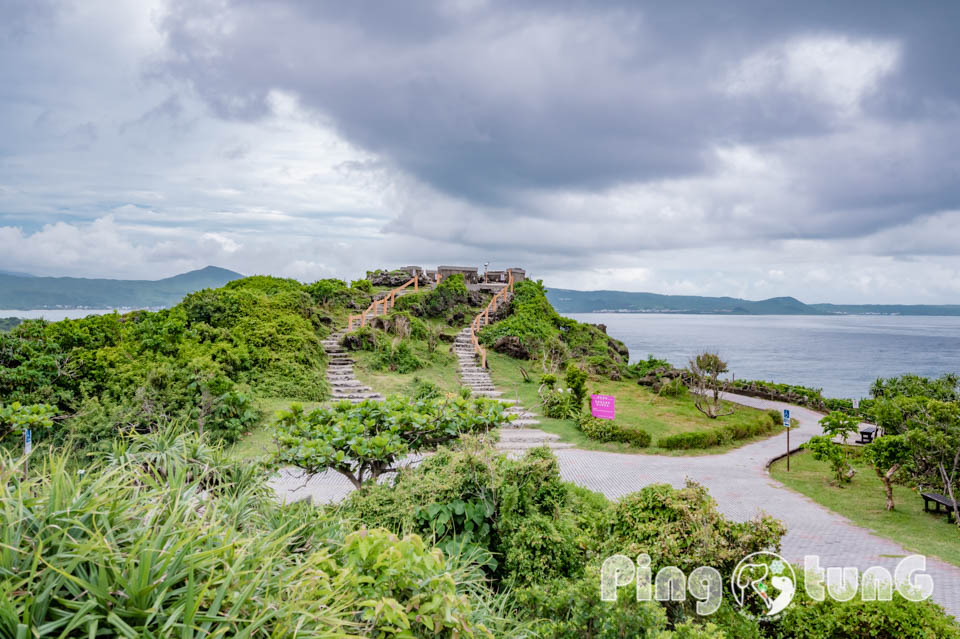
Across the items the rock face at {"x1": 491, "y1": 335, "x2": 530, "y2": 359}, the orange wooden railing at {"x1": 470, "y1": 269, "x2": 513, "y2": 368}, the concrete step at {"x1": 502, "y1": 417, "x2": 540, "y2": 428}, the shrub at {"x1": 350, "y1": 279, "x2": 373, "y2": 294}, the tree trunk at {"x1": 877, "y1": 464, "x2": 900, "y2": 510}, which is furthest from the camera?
the shrub at {"x1": 350, "y1": 279, "x2": 373, "y2": 294}

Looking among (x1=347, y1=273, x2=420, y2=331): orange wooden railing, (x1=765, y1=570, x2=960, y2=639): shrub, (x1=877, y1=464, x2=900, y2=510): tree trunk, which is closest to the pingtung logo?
(x1=765, y1=570, x2=960, y2=639): shrub

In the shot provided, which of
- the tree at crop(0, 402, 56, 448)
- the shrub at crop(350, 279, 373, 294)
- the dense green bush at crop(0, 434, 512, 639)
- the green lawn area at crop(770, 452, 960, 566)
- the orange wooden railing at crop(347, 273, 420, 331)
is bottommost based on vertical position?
the green lawn area at crop(770, 452, 960, 566)

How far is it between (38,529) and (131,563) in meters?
0.55

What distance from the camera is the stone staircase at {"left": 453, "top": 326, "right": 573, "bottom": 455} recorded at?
1343 cm

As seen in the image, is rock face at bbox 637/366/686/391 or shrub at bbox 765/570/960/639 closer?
shrub at bbox 765/570/960/639

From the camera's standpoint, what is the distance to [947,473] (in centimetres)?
925

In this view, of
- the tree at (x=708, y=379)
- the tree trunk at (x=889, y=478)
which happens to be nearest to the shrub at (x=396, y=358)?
the tree at (x=708, y=379)

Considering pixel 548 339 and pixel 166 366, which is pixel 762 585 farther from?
pixel 548 339

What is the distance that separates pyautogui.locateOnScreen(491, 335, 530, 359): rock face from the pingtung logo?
65.1ft

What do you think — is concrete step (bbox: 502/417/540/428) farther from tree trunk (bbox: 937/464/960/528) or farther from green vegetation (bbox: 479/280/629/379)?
tree trunk (bbox: 937/464/960/528)

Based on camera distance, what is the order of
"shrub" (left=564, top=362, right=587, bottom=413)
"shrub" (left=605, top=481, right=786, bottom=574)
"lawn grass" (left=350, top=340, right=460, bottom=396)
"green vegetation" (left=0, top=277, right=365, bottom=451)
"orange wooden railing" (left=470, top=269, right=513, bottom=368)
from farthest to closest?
"orange wooden railing" (left=470, top=269, right=513, bottom=368)
"lawn grass" (left=350, top=340, right=460, bottom=396)
"shrub" (left=564, top=362, right=587, bottom=413)
"green vegetation" (left=0, top=277, right=365, bottom=451)
"shrub" (left=605, top=481, right=786, bottom=574)

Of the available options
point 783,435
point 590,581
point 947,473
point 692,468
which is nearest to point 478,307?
point 783,435

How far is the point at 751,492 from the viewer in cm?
1056

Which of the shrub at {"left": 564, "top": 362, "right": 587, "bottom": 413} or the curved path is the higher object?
the shrub at {"left": 564, "top": 362, "right": 587, "bottom": 413}
